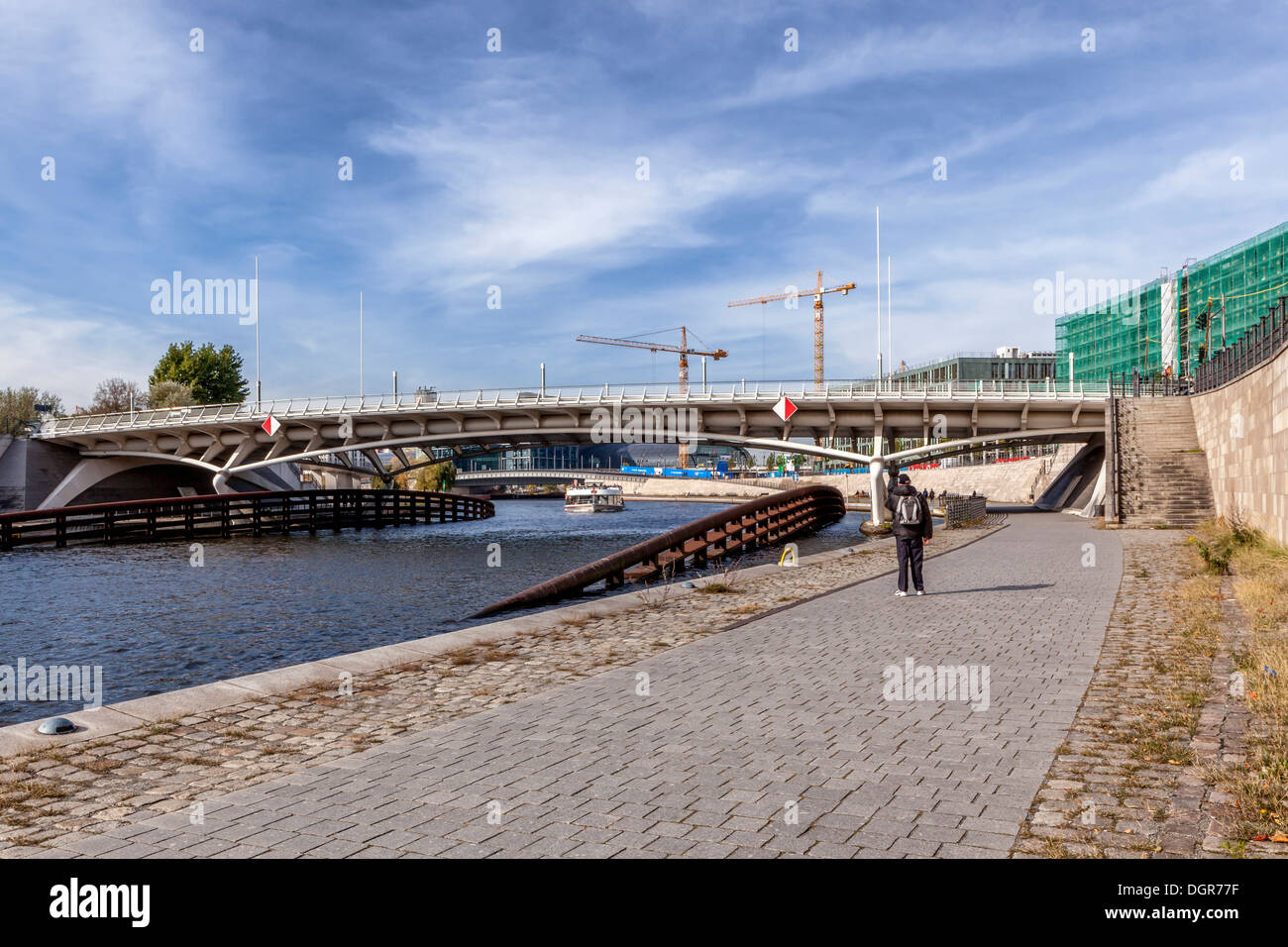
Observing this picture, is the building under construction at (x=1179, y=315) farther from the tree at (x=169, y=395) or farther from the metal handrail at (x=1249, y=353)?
the tree at (x=169, y=395)

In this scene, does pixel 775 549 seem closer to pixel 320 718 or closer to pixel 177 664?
pixel 177 664

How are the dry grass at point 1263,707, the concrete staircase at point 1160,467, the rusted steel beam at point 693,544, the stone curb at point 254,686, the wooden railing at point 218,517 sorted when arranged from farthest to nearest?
the wooden railing at point 218,517 < the concrete staircase at point 1160,467 < the rusted steel beam at point 693,544 < the stone curb at point 254,686 < the dry grass at point 1263,707

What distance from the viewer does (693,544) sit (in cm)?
1986

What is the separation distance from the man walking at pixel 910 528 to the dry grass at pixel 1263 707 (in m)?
4.08

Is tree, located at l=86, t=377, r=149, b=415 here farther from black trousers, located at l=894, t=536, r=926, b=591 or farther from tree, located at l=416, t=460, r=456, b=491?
black trousers, located at l=894, t=536, r=926, b=591

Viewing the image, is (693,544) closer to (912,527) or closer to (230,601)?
(912,527)

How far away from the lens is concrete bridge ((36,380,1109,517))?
40.9m

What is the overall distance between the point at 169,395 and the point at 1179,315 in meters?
99.2

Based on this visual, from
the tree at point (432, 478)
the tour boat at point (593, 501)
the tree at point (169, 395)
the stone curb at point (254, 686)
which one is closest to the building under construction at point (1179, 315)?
the tour boat at point (593, 501)

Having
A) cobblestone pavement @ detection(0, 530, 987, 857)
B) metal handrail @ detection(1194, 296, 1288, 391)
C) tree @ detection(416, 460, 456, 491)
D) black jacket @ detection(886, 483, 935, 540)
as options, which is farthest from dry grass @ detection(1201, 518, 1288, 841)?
tree @ detection(416, 460, 456, 491)

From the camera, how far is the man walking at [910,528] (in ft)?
42.5

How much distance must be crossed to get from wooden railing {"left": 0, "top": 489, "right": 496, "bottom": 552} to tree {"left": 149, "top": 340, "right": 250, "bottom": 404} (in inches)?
1678

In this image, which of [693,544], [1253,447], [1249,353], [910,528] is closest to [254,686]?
[910,528]

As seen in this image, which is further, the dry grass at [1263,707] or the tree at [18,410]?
the tree at [18,410]
